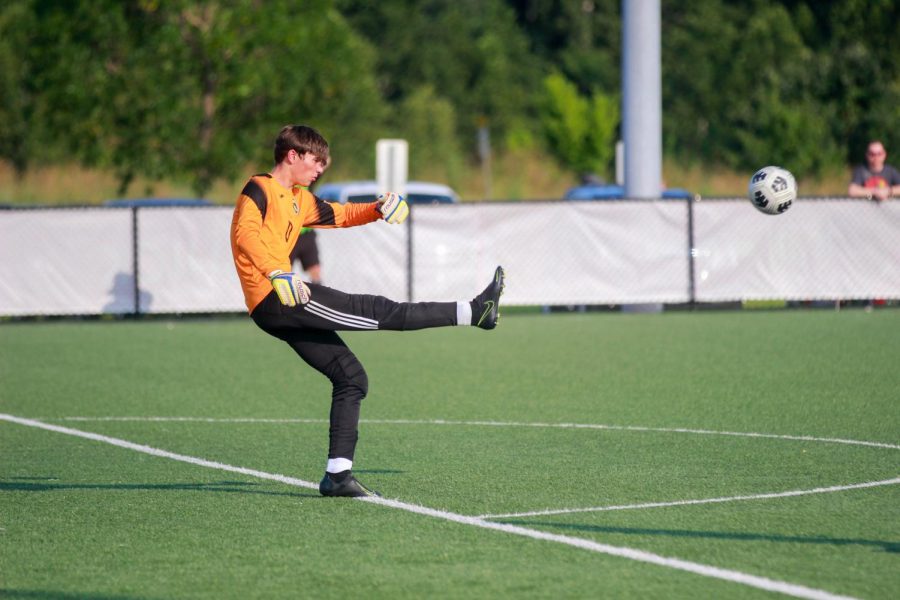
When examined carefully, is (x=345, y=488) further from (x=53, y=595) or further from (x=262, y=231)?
(x=53, y=595)

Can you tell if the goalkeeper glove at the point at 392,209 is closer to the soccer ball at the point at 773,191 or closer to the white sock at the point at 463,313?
the white sock at the point at 463,313

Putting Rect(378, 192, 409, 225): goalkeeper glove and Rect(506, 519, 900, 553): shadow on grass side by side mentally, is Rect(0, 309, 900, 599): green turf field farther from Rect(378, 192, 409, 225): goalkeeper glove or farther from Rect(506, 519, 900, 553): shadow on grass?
Rect(378, 192, 409, 225): goalkeeper glove

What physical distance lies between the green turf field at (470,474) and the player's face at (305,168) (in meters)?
1.70

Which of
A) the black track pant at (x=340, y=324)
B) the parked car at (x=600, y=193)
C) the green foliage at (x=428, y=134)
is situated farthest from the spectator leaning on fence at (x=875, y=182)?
the green foliage at (x=428, y=134)

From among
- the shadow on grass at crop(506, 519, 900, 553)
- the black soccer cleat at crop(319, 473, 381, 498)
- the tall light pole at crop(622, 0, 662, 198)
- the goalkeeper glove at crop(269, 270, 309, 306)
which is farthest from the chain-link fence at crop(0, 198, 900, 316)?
the shadow on grass at crop(506, 519, 900, 553)

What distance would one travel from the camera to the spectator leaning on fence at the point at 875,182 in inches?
790

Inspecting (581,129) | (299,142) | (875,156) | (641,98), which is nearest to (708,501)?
(299,142)

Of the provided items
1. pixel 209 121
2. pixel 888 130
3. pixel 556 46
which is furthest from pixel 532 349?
pixel 556 46

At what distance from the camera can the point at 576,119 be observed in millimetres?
49094

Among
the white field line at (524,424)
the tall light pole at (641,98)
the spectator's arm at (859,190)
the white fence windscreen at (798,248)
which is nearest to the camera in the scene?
the white field line at (524,424)

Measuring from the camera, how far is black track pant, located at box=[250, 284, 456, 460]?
7.84 metres

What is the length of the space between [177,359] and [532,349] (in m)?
3.86

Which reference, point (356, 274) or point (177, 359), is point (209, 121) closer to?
point (356, 274)

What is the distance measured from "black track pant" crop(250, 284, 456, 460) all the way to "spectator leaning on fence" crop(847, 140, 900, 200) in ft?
44.0
